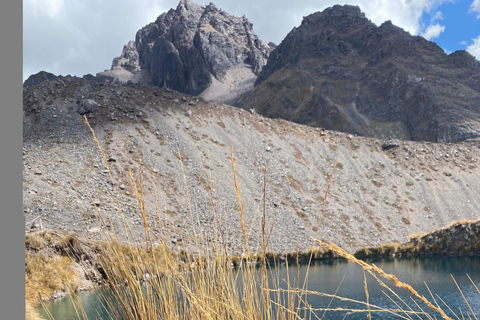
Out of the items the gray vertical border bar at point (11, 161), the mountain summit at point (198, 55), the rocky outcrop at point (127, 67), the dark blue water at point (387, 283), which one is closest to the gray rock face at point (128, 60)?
the rocky outcrop at point (127, 67)

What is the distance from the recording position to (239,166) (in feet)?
131

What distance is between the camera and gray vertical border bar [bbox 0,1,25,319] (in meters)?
1.53

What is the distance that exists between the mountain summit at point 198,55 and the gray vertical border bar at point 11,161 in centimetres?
14703

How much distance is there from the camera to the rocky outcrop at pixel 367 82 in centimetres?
9359

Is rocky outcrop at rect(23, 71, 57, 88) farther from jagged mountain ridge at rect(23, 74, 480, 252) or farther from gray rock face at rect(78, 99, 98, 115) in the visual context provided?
jagged mountain ridge at rect(23, 74, 480, 252)

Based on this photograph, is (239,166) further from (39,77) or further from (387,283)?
(39,77)

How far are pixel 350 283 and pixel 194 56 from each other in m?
147

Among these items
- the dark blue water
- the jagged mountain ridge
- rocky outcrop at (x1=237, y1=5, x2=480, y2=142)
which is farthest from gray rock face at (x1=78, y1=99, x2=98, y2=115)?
rocky outcrop at (x1=237, y1=5, x2=480, y2=142)

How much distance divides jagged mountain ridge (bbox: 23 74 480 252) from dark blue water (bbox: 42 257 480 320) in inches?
189

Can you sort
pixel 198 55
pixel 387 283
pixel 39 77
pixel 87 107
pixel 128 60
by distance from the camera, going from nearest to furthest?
pixel 387 283 < pixel 87 107 < pixel 39 77 < pixel 198 55 < pixel 128 60

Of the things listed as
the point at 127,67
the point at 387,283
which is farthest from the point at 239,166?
the point at 127,67

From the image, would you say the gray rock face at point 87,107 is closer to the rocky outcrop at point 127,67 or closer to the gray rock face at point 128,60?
the rocky outcrop at point 127,67

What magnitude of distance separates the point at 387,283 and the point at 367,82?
4101 inches

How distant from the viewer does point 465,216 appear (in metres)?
39.2
